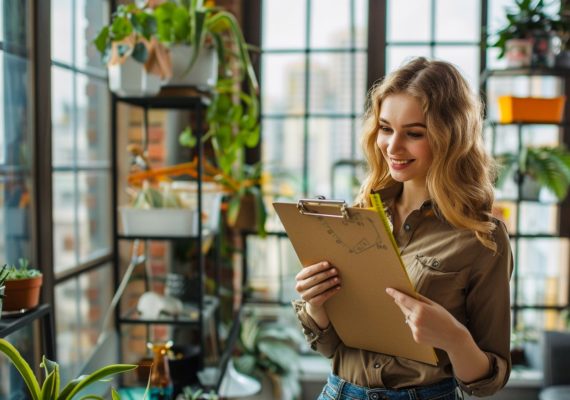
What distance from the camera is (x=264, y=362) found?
325 centimetres

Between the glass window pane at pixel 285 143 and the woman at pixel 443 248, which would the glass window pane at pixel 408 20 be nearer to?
the glass window pane at pixel 285 143

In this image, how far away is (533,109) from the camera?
10.8 ft

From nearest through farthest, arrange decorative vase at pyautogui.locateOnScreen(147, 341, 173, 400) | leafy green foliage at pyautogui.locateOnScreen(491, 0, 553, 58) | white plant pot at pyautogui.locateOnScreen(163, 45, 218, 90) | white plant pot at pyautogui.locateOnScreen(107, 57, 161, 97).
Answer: decorative vase at pyautogui.locateOnScreen(147, 341, 173, 400), white plant pot at pyautogui.locateOnScreen(107, 57, 161, 97), white plant pot at pyautogui.locateOnScreen(163, 45, 218, 90), leafy green foliage at pyautogui.locateOnScreen(491, 0, 553, 58)

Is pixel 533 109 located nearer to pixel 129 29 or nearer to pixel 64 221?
pixel 129 29

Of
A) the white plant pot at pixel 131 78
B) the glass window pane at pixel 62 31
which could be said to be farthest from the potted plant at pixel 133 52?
the glass window pane at pixel 62 31

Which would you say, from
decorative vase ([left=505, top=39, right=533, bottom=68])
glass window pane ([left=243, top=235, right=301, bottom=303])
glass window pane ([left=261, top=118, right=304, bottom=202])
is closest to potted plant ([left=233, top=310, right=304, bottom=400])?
glass window pane ([left=243, top=235, right=301, bottom=303])

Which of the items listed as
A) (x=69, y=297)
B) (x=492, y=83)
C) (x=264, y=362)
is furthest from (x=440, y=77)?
(x=492, y=83)

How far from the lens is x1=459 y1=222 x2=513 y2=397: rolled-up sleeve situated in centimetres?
129

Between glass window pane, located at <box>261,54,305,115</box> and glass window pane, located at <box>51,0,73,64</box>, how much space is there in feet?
4.70

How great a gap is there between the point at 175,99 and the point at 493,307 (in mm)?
1443

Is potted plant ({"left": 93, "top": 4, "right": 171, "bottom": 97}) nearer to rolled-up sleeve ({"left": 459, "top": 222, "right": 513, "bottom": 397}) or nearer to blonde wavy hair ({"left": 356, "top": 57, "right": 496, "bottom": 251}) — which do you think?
blonde wavy hair ({"left": 356, "top": 57, "right": 496, "bottom": 251})

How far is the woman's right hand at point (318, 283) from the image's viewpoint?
1.32 metres

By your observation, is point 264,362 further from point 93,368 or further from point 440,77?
point 440,77

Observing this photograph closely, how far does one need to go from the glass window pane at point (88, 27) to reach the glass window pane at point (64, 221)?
0.45 m
